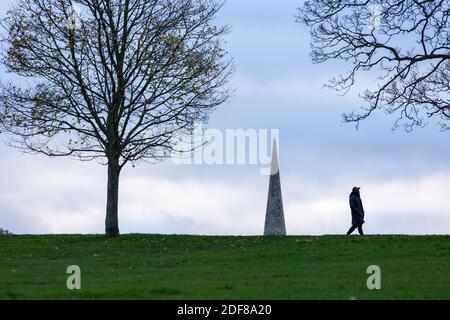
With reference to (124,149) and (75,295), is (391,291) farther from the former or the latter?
(124,149)

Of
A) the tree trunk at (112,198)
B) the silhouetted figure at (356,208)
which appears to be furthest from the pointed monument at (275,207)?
the tree trunk at (112,198)

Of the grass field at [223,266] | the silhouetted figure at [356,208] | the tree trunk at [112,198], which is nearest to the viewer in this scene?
the grass field at [223,266]

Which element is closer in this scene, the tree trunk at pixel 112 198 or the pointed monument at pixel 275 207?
the tree trunk at pixel 112 198

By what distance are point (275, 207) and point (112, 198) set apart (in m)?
7.07

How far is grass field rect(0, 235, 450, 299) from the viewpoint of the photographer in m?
20.4

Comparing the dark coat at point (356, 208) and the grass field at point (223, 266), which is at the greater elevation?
the dark coat at point (356, 208)

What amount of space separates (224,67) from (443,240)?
13.7 m

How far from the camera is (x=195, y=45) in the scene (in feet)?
145

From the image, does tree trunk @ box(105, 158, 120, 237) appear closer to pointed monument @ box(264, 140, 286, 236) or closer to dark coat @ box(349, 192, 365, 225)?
pointed monument @ box(264, 140, 286, 236)

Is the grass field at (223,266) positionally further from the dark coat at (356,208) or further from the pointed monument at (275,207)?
the pointed monument at (275,207)

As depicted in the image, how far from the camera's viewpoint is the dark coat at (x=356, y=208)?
132 feet

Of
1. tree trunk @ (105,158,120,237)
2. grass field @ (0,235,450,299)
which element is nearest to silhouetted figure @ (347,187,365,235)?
grass field @ (0,235,450,299)

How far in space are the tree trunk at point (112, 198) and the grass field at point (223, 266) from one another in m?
1.03
